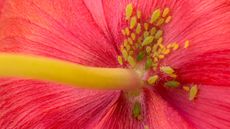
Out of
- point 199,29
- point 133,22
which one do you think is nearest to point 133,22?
point 133,22

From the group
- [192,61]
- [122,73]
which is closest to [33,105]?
[122,73]

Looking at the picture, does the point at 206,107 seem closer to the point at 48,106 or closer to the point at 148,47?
the point at 148,47

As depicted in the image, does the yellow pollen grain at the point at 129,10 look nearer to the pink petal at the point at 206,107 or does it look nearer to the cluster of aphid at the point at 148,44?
the cluster of aphid at the point at 148,44

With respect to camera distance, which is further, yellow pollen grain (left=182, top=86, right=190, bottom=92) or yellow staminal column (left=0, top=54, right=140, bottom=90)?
yellow pollen grain (left=182, top=86, right=190, bottom=92)

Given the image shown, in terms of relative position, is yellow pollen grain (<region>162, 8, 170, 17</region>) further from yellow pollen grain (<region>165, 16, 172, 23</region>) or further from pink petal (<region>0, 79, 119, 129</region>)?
pink petal (<region>0, 79, 119, 129</region>)

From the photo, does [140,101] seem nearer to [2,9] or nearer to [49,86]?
[49,86]

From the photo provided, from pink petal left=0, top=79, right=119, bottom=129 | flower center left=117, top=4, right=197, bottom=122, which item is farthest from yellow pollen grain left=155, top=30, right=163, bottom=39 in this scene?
pink petal left=0, top=79, right=119, bottom=129
